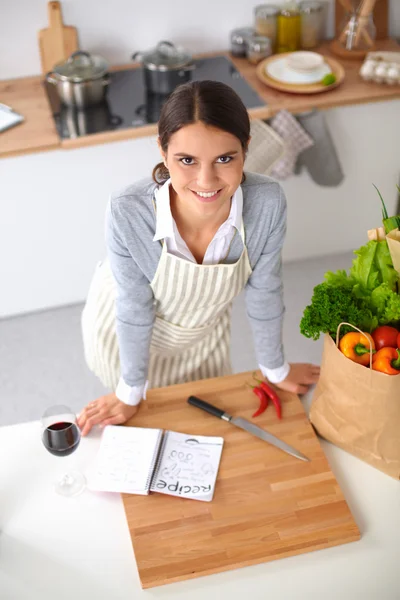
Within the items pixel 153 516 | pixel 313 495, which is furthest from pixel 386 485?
pixel 153 516

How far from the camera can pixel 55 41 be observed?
287 cm

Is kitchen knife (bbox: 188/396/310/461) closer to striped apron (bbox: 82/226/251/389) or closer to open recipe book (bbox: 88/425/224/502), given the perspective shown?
open recipe book (bbox: 88/425/224/502)

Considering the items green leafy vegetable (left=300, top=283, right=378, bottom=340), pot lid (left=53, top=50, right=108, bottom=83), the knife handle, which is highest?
green leafy vegetable (left=300, top=283, right=378, bottom=340)

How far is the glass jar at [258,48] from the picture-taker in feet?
9.75

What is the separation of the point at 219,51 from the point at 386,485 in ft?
7.46

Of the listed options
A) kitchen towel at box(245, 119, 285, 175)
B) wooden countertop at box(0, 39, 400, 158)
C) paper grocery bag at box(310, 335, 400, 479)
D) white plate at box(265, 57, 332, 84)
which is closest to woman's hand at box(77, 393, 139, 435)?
paper grocery bag at box(310, 335, 400, 479)

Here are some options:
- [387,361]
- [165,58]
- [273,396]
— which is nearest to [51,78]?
[165,58]

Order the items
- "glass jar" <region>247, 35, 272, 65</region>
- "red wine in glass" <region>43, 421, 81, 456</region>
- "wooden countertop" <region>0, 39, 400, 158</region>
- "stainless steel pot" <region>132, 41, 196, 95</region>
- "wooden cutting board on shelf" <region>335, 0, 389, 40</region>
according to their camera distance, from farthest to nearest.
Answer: "wooden cutting board on shelf" <region>335, 0, 389, 40</region> → "glass jar" <region>247, 35, 272, 65</region> → "stainless steel pot" <region>132, 41, 196, 95</region> → "wooden countertop" <region>0, 39, 400, 158</region> → "red wine in glass" <region>43, 421, 81, 456</region>

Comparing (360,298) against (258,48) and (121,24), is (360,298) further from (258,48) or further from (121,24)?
(121,24)

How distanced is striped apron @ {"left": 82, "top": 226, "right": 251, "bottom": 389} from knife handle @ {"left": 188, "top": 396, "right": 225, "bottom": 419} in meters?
0.24

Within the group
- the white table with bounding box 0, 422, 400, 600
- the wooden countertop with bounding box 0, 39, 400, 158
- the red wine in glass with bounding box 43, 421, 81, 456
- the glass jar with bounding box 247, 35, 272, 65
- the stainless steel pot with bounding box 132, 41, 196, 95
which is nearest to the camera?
the white table with bounding box 0, 422, 400, 600

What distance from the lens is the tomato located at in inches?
52.5

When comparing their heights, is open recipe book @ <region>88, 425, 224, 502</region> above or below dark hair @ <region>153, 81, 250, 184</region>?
below

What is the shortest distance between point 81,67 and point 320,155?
102 cm
